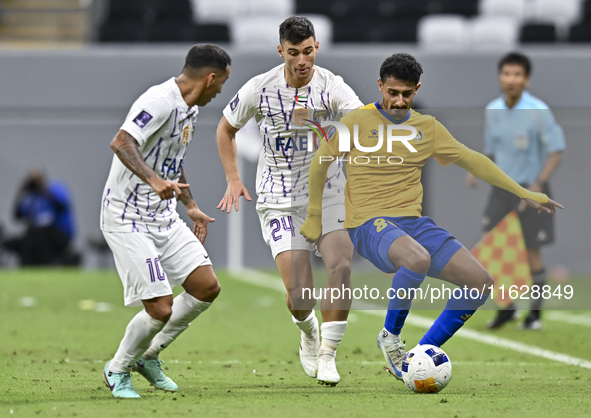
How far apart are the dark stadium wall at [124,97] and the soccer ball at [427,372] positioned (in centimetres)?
1210

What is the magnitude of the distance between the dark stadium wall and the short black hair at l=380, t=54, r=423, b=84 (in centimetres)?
1167

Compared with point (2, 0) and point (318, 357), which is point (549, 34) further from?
point (318, 357)

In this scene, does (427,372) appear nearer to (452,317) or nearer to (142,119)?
(452,317)

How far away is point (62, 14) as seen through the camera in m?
18.5

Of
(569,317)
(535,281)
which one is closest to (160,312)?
(535,281)

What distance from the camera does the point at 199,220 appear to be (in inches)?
217

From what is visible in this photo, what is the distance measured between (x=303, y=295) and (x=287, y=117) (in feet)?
3.71

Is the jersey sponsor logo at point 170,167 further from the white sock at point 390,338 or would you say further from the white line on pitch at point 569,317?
the white line on pitch at point 569,317

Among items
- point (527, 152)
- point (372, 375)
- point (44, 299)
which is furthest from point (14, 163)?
point (372, 375)

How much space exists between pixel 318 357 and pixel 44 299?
22.8 feet

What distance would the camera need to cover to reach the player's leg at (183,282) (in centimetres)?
525

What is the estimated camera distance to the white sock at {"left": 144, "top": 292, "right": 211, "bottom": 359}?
5320mm

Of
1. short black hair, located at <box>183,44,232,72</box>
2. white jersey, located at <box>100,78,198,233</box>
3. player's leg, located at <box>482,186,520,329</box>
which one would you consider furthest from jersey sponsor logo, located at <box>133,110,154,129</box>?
player's leg, located at <box>482,186,520,329</box>

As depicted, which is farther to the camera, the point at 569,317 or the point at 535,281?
the point at 569,317
